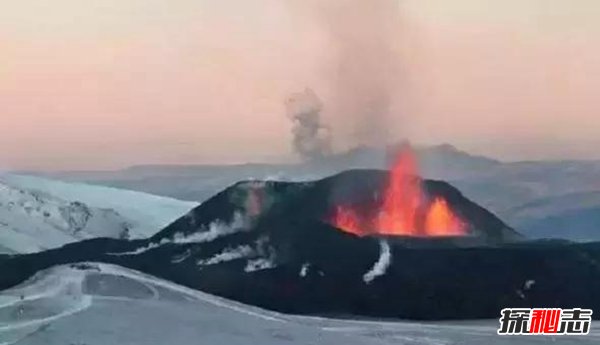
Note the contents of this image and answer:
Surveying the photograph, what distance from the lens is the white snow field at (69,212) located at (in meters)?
2.81

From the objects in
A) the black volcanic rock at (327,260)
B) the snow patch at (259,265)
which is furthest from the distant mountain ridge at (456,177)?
the snow patch at (259,265)

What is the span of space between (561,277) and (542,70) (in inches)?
26.5

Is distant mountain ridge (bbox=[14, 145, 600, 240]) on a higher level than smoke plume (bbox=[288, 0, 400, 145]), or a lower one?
lower

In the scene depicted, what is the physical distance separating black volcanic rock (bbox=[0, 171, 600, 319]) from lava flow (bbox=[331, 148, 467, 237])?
0.03 metres

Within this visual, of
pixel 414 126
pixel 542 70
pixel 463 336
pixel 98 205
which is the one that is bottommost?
pixel 463 336

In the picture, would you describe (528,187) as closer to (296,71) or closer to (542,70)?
(542,70)

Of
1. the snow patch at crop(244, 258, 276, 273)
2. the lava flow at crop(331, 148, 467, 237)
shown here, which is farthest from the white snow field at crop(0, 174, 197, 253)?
the lava flow at crop(331, 148, 467, 237)

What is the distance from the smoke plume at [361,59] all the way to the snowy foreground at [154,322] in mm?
622

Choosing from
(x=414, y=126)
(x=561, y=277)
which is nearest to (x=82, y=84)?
(x=414, y=126)

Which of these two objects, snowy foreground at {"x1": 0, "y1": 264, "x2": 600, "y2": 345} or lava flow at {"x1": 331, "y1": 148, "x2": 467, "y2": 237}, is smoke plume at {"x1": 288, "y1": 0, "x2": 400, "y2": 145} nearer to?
lava flow at {"x1": 331, "y1": 148, "x2": 467, "y2": 237}

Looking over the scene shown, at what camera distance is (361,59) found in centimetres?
283

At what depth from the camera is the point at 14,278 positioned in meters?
2.84

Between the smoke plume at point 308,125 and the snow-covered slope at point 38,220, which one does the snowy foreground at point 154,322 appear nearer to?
the snow-covered slope at point 38,220

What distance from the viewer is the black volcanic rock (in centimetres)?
286
